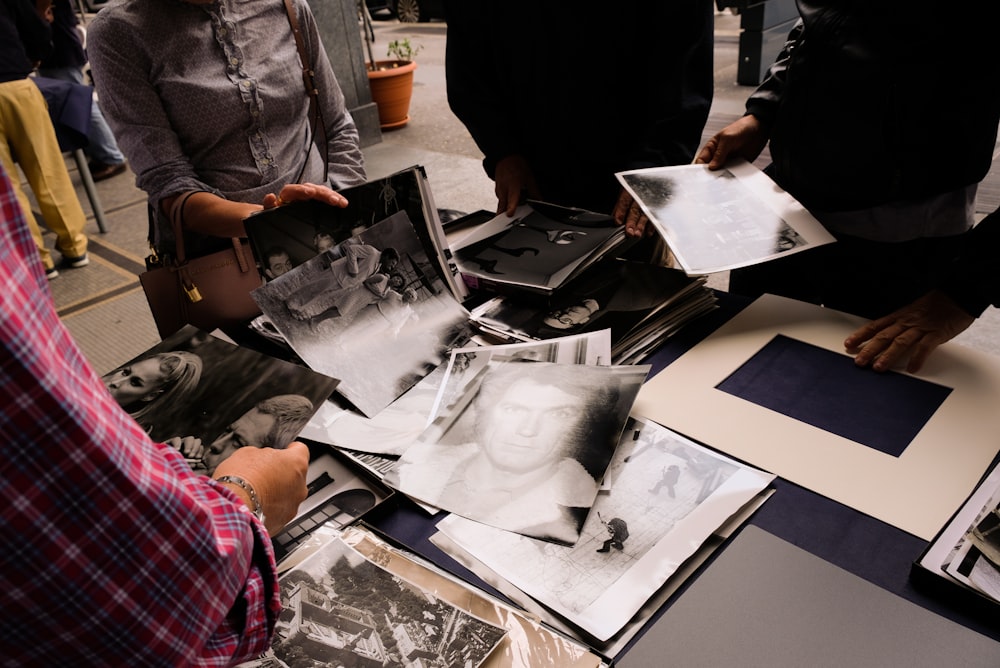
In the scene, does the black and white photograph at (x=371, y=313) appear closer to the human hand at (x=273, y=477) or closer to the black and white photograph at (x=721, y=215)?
the human hand at (x=273, y=477)

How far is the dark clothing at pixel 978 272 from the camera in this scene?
2.81ft

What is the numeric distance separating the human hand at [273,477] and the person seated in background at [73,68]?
3.83 m

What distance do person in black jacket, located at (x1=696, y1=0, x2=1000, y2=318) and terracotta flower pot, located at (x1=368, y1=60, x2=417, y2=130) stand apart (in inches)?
158

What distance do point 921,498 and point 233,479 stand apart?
0.72m

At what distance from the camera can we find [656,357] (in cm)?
101

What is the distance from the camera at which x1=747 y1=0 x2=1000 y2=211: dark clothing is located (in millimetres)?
960

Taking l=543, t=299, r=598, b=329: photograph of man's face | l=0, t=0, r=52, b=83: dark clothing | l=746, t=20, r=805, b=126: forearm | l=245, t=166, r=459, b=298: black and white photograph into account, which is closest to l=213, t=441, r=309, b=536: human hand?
l=245, t=166, r=459, b=298: black and white photograph

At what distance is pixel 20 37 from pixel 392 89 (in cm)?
241

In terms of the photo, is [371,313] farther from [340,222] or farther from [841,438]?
[841,438]

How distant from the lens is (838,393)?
897mm

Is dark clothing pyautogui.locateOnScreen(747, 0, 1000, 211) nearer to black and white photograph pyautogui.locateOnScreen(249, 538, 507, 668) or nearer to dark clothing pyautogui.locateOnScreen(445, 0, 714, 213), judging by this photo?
dark clothing pyautogui.locateOnScreen(445, 0, 714, 213)

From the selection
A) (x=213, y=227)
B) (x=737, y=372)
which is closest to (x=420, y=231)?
(x=213, y=227)

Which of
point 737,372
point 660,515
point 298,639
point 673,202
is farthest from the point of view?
point 673,202

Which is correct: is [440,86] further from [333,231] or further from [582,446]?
[582,446]
